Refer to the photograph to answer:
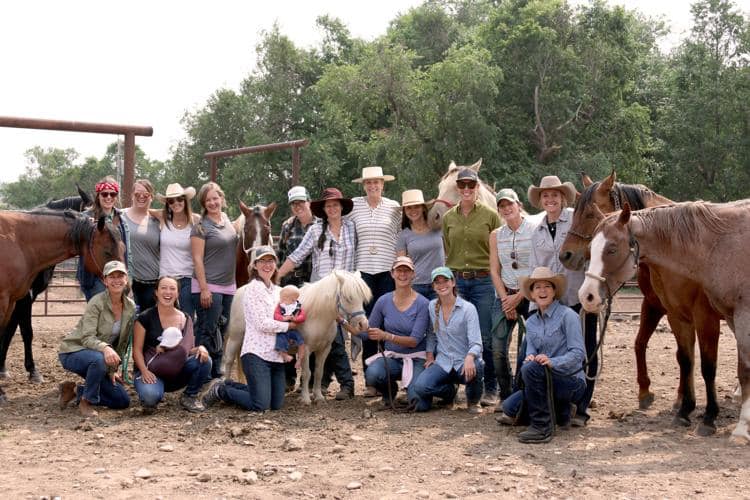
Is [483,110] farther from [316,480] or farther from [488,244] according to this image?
[316,480]

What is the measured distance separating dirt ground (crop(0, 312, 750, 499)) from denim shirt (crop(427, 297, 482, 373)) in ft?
1.35

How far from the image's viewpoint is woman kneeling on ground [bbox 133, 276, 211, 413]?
576 cm

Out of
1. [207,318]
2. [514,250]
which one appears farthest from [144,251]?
[514,250]

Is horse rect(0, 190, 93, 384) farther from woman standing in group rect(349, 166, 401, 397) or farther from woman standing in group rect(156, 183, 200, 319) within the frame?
woman standing in group rect(349, 166, 401, 397)

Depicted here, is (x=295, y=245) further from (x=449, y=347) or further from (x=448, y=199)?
(x=449, y=347)

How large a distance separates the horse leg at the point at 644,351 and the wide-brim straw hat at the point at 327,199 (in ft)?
8.40

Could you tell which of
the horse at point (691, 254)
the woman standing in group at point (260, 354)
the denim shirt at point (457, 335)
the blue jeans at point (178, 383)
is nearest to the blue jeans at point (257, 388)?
the woman standing in group at point (260, 354)

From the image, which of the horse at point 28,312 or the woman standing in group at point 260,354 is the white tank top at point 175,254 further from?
the horse at point 28,312

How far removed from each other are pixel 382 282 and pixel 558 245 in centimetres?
163

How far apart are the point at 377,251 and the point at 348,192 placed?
2343 cm

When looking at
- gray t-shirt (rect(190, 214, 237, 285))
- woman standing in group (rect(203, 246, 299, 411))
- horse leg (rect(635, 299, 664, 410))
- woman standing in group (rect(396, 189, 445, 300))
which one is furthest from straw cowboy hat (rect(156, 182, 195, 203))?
horse leg (rect(635, 299, 664, 410))

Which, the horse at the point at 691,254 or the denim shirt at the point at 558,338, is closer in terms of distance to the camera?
the horse at the point at 691,254

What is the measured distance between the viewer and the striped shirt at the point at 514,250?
5727 millimetres

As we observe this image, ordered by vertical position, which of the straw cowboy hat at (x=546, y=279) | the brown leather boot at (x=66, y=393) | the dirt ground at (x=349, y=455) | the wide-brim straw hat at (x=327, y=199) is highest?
the wide-brim straw hat at (x=327, y=199)
